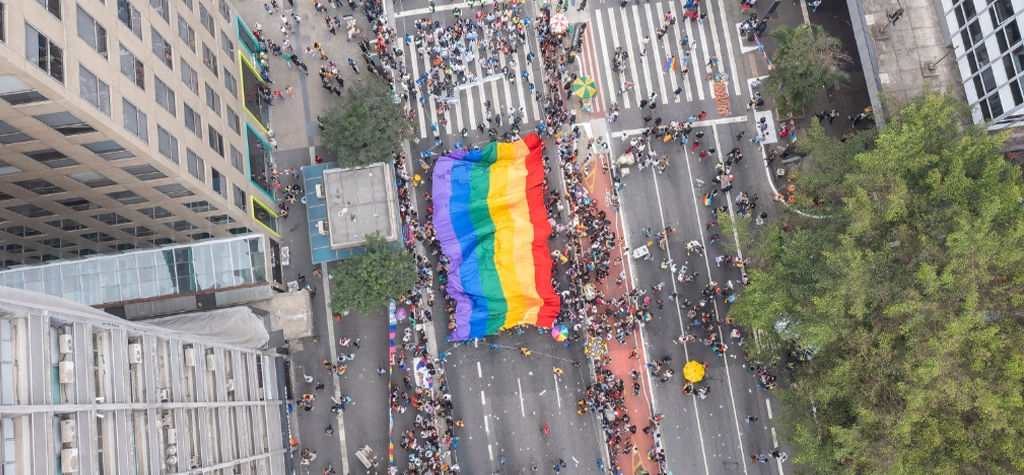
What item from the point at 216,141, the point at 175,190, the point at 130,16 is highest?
the point at 130,16

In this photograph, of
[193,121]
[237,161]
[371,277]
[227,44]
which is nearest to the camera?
[193,121]

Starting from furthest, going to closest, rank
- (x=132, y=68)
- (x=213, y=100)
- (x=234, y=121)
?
1. (x=234, y=121)
2. (x=213, y=100)
3. (x=132, y=68)

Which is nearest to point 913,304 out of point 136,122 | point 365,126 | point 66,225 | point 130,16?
→ point 365,126

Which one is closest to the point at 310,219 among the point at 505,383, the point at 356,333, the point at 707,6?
the point at 356,333

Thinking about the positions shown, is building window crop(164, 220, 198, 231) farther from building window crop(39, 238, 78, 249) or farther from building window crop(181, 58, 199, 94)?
building window crop(181, 58, 199, 94)

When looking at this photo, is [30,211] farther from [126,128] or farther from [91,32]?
[91,32]

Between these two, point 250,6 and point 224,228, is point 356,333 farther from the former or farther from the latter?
point 250,6

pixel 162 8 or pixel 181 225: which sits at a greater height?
pixel 162 8
